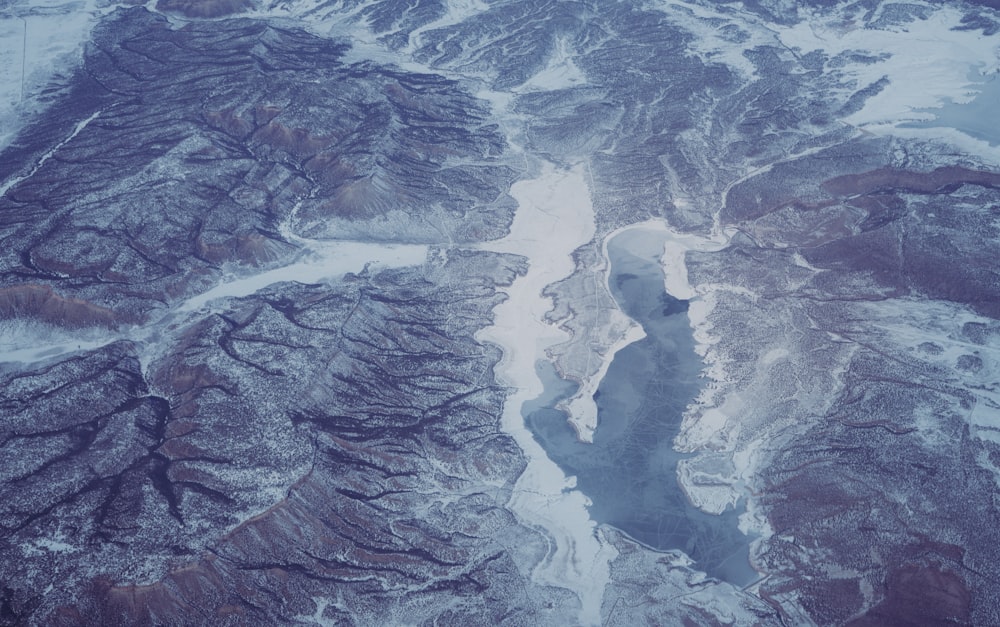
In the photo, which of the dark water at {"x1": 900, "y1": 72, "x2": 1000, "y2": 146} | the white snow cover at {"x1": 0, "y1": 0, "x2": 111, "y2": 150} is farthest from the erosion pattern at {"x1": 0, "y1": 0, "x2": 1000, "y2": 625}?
the white snow cover at {"x1": 0, "y1": 0, "x2": 111, "y2": 150}

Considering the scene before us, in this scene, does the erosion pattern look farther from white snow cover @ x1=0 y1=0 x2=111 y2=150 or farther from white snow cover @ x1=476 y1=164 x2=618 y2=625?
white snow cover @ x1=0 y1=0 x2=111 y2=150

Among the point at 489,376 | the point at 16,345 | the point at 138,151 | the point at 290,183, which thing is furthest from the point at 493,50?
the point at 16,345

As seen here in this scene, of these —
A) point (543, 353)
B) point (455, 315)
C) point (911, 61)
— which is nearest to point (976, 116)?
point (911, 61)

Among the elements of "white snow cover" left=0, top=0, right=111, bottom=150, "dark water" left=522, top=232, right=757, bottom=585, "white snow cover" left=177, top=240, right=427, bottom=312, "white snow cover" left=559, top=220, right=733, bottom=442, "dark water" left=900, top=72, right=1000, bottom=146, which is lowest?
"dark water" left=522, top=232, right=757, bottom=585

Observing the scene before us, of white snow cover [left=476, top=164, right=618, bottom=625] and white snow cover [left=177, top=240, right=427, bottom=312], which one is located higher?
white snow cover [left=177, top=240, right=427, bottom=312]

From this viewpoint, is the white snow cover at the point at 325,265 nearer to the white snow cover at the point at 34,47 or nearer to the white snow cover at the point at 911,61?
the white snow cover at the point at 34,47

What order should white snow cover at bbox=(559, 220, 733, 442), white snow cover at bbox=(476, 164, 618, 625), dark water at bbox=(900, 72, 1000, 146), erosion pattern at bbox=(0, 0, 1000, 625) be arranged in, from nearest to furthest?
erosion pattern at bbox=(0, 0, 1000, 625), white snow cover at bbox=(476, 164, 618, 625), white snow cover at bbox=(559, 220, 733, 442), dark water at bbox=(900, 72, 1000, 146)

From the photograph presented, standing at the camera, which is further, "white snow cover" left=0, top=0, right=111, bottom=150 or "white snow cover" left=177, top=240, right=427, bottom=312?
"white snow cover" left=0, top=0, right=111, bottom=150

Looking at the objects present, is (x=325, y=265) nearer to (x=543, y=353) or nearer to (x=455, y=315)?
(x=455, y=315)
